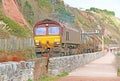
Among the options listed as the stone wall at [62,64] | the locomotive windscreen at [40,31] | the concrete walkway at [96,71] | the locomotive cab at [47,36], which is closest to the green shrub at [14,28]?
the locomotive windscreen at [40,31]

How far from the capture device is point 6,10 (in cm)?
5300

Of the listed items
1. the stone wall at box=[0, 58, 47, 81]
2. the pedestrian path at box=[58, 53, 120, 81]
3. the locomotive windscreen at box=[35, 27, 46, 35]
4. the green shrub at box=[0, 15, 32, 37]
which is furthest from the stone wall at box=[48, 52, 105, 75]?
the green shrub at box=[0, 15, 32, 37]

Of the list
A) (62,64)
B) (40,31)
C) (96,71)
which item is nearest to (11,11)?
(40,31)

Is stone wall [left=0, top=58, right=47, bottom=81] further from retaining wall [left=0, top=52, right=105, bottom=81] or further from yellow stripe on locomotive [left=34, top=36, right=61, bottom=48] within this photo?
yellow stripe on locomotive [left=34, top=36, right=61, bottom=48]

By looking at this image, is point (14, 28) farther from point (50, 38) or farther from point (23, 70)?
point (23, 70)

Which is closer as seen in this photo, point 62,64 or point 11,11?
point 62,64

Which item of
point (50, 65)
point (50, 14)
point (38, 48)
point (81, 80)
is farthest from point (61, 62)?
point (50, 14)

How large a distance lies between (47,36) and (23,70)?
695 inches

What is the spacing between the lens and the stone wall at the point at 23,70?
12320 millimetres

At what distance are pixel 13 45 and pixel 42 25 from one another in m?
3.35

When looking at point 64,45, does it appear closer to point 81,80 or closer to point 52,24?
point 52,24

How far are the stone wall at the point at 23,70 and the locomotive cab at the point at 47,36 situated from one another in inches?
481

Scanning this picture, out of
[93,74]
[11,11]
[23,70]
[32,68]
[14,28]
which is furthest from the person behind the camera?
[11,11]

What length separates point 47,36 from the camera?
32312 mm
